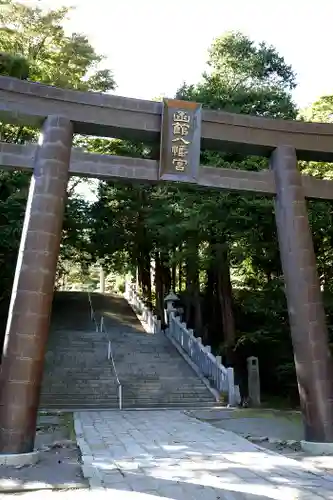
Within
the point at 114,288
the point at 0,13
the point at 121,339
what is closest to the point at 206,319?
the point at 121,339

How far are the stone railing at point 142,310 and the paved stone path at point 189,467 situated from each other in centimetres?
1199

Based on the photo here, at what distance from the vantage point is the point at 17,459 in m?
5.61

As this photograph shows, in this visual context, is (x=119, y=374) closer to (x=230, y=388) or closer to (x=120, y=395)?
(x=120, y=395)

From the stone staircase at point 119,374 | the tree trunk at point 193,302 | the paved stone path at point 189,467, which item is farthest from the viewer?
the tree trunk at point 193,302

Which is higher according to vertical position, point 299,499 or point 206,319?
point 206,319

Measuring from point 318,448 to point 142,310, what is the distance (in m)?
17.8

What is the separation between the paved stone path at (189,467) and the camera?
4.53 m

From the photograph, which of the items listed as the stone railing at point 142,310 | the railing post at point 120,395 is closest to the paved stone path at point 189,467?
the railing post at point 120,395

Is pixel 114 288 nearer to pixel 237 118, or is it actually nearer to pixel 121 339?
pixel 121 339

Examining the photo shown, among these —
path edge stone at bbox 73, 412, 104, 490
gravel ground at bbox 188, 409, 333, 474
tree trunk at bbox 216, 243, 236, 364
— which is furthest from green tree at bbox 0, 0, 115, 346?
path edge stone at bbox 73, 412, 104, 490

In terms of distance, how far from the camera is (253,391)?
1301 cm

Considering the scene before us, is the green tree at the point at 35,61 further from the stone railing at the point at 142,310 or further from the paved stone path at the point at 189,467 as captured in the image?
the paved stone path at the point at 189,467

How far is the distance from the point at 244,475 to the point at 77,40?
18461 millimetres

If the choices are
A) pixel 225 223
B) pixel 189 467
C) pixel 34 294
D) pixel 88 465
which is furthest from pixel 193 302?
pixel 88 465
